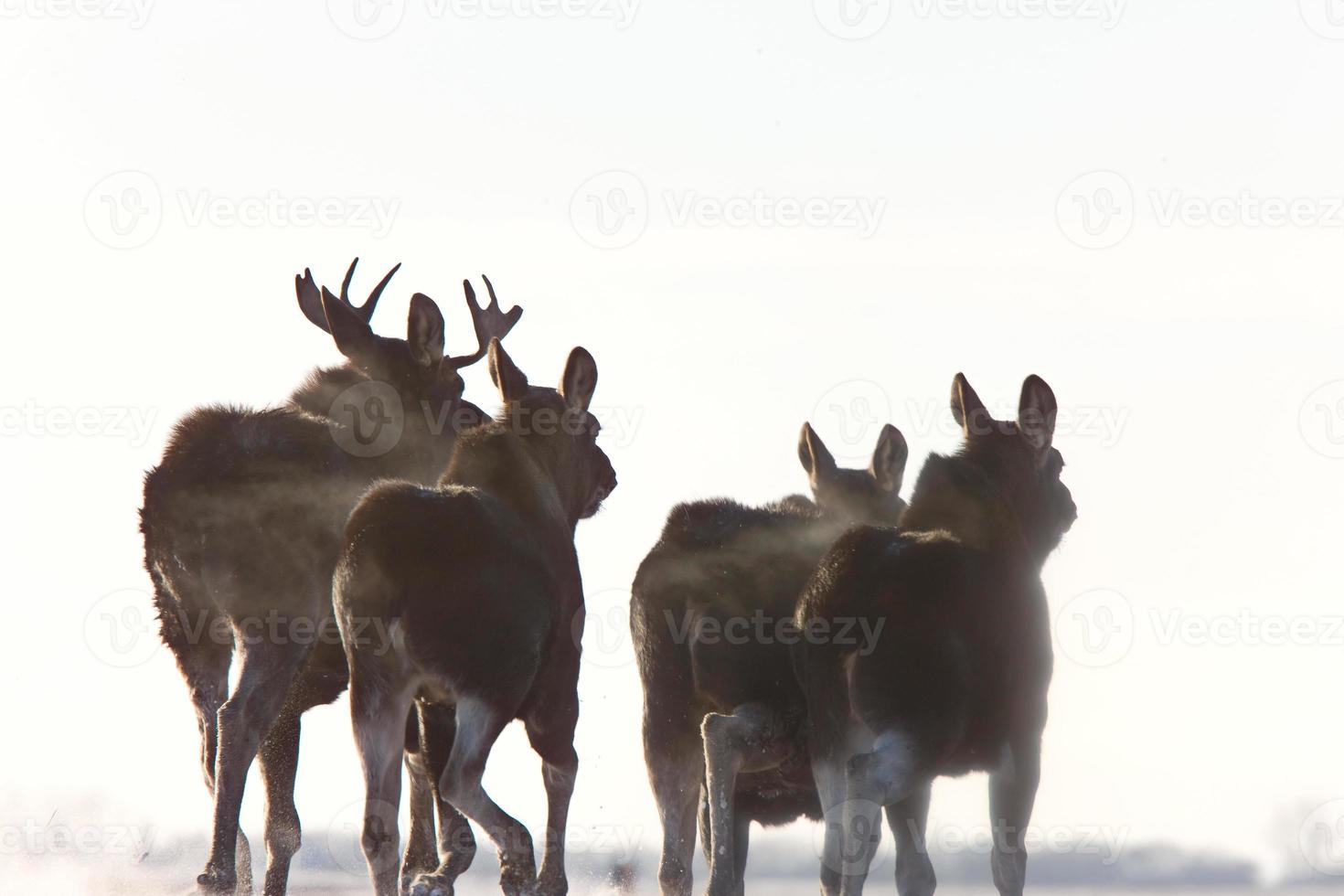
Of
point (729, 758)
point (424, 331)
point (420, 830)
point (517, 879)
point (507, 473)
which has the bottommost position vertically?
point (517, 879)

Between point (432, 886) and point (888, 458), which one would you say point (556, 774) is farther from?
point (888, 458)

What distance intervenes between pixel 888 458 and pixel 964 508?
9.58 ft

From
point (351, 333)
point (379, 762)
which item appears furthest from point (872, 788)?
point (351, 333)

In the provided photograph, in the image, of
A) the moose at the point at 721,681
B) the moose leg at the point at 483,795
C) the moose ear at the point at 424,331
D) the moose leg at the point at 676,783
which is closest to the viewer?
the moose leg at the point at 483,795

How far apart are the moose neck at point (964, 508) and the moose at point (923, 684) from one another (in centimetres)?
1

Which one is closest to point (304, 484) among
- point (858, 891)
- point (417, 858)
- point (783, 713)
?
point (417, 858)

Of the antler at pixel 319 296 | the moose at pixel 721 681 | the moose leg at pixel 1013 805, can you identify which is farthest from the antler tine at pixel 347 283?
the moose leg at pixel 1013 805

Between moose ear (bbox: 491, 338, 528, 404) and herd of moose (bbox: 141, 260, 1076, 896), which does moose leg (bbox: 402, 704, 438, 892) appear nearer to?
herd of moose (bbox: 141, 260, 1076, 896)

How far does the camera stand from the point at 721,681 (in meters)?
14.8

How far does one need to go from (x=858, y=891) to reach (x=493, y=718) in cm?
241

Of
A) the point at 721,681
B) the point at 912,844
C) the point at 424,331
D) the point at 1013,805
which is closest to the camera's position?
the point at 1013,805

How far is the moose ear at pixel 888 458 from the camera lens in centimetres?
1716

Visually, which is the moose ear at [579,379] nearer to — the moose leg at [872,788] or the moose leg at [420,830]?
the moose leg at [420,830]

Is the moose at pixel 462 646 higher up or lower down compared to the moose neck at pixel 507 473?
lower down
